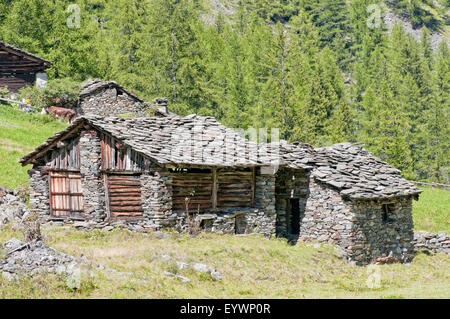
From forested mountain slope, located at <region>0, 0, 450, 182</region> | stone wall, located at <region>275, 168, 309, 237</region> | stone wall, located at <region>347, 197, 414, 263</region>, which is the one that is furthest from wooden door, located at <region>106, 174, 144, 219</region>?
forested mountain slope, located at <region>0, 0, 450, 182</region>

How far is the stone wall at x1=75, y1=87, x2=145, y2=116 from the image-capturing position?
3744 cm

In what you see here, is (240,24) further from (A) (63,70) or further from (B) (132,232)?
(B) (132,232)

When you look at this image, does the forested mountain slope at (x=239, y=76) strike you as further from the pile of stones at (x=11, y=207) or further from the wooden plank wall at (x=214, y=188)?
the pile of stones at (x=11, y=207)

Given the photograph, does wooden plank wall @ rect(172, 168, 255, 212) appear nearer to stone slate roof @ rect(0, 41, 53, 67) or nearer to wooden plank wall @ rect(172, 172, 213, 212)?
wooden plank wall @ rect(172, 172, 213, 212)

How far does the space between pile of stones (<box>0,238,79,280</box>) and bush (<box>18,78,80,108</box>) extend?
75.2ft

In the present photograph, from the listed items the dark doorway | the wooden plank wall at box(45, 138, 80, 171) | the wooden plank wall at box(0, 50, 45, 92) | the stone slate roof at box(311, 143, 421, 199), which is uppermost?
the wooden plank wall at box(0, 50, 45, 92)

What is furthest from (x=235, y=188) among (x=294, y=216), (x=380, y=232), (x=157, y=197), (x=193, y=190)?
(x=380, y=232)

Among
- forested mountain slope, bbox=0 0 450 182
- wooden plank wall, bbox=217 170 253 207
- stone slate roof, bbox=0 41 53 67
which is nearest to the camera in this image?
wooden plank wall, bbox=217 170 253 207

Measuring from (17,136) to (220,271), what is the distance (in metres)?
18.5

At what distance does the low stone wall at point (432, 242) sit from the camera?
25125 mm

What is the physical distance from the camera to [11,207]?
68.6 ft

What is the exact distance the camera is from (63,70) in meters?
45.2
